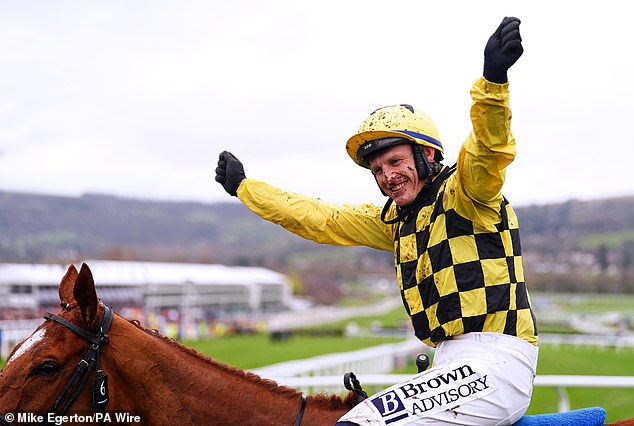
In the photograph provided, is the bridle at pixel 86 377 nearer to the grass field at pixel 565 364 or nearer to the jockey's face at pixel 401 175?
the jockey's face at pixel 401 175

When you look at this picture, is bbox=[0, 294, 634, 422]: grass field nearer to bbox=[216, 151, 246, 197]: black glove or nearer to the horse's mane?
bbox=[216, 151, 246, 197]: black glove

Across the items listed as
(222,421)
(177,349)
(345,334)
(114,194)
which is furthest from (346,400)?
(114,194)

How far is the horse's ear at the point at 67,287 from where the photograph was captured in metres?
2.62

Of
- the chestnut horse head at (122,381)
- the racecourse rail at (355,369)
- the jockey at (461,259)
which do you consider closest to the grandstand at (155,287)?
the racecourse rail at (355,369)

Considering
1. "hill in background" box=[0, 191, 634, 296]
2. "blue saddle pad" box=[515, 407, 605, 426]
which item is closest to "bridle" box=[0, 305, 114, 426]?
"blue saddle pad" box=[515, 407, 605, 426]

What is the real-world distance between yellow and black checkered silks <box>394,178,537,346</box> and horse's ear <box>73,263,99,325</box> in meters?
1.22

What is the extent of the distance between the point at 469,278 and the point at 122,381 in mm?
1342

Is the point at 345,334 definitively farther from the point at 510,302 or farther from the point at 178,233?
the point at 178,233

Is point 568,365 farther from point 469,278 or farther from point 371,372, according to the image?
point 469,278

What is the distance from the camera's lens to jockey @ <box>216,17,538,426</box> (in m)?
2.37

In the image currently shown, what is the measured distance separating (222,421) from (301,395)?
35 cm

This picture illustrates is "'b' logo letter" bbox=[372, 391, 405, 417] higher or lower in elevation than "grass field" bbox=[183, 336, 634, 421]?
higher

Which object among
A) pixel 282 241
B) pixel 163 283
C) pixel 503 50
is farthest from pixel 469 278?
pixel 282 241

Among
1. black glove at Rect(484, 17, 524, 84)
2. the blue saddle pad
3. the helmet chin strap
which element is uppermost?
black glove at Rect(484, 17, 524, 84)
